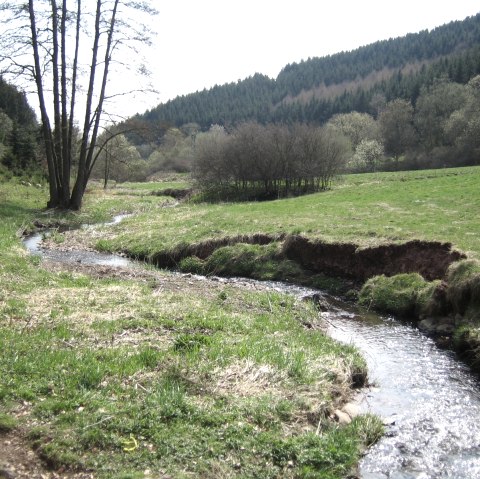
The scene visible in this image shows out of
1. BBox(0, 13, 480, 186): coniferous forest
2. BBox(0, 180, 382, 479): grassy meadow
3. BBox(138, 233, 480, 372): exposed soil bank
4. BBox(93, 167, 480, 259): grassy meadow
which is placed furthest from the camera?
BBox(0, 13, 480, 186): coniferous forest

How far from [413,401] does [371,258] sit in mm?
8333

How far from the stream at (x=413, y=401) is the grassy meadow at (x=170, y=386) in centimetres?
44

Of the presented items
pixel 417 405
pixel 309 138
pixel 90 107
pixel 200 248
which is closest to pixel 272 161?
pixel 309 138

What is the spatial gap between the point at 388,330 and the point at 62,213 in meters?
23.1

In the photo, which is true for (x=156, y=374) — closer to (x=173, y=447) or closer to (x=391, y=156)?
A: (x=173, y=447)

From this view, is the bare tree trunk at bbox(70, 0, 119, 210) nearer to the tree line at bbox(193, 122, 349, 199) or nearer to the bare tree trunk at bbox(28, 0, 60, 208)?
the bare tree trunk at bbox(28, 0, 60, 208)

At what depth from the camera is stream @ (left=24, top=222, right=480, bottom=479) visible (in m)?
6.30

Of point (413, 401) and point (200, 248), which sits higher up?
point (200, 248)

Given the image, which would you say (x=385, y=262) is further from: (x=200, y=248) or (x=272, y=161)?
(x=272, y=161)

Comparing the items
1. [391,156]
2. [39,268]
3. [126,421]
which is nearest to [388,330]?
[126,421]

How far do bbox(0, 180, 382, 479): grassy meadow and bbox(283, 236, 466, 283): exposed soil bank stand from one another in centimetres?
424

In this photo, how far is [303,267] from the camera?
17.6 metres

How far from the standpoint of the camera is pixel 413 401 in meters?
8.12

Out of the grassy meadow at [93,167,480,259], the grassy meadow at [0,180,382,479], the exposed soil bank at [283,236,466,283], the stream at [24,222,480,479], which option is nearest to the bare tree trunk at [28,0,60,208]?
the grassy meadow at [93,167,480,259]
